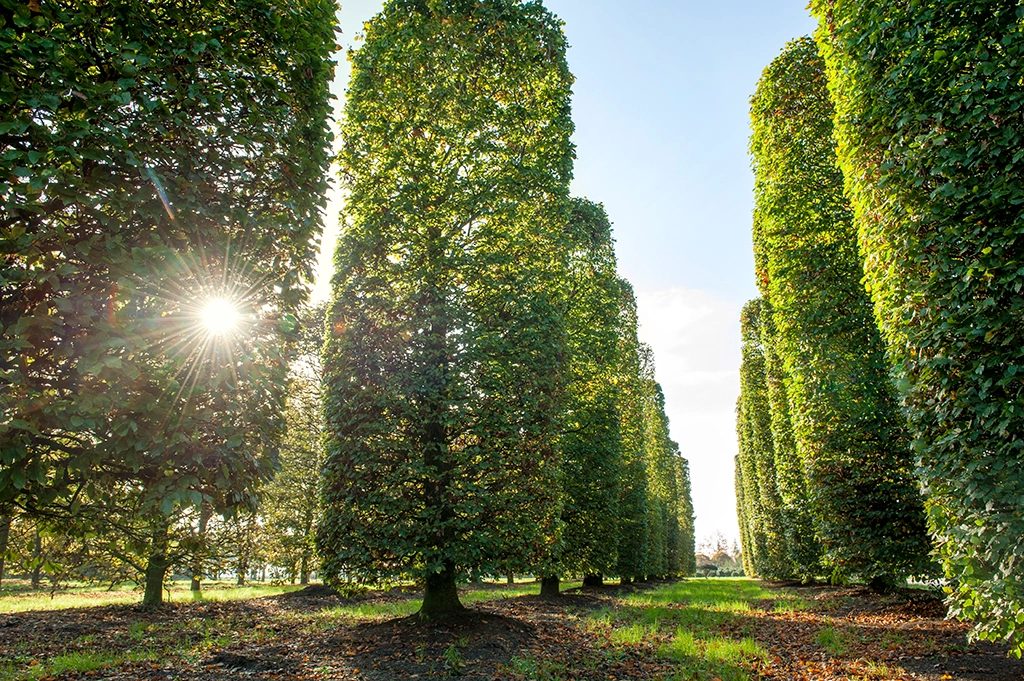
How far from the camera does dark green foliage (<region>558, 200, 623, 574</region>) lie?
18344mm

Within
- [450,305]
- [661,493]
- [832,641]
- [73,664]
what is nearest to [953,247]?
[832,641]

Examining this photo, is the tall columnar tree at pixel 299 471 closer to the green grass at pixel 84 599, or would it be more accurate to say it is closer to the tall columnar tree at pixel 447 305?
the green grass at pixel 84 599

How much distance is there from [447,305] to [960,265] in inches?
316

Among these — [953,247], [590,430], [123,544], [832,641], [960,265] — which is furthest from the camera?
[590,430]

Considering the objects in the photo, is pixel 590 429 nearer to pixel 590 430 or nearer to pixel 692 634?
pixel 590 430

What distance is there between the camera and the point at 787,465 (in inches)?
657

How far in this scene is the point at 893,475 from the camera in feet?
37.2

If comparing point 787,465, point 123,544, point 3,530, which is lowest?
point 123,544

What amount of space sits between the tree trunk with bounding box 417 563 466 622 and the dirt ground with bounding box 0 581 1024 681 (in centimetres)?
29

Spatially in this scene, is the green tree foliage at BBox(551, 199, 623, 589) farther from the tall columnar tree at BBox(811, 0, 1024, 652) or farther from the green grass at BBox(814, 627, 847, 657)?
the tall columnar tree at BBox(811, 0, 1024, 652)

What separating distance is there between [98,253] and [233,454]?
210 cm

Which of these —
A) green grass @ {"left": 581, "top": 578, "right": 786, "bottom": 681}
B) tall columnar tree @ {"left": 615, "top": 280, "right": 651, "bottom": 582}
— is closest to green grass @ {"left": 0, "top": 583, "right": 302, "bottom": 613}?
green grass @ {"left": 581, "top": 578, "right": 786, "bottom": 681}

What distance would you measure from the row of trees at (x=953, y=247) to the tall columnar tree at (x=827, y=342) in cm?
525

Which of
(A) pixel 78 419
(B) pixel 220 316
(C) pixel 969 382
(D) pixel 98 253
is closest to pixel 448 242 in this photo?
(B) pixel 220 316
